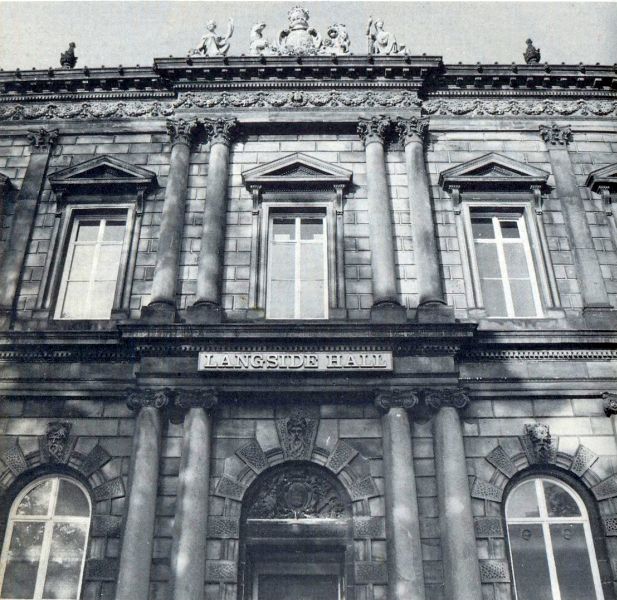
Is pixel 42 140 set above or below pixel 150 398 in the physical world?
above

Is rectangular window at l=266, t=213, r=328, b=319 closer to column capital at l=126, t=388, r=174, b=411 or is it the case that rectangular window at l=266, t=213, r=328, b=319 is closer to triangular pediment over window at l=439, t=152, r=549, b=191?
column capital at l=126, t=388, r=174, b=411

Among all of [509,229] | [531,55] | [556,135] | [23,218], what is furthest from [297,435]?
[531,55]

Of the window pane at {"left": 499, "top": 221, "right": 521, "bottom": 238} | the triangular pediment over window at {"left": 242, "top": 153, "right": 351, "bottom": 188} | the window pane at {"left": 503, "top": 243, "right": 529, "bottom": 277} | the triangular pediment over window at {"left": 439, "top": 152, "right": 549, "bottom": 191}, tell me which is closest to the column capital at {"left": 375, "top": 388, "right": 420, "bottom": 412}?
the window pane at {"left": 503, "top": 243, "right": 529, "bottom": 277}

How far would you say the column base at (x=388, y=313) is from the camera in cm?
1223

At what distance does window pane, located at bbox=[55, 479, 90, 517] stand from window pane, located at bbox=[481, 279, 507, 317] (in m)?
8.36

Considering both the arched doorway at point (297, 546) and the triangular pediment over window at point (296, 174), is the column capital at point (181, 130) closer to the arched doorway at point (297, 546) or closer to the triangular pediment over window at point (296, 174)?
the triangular pediment over window at point (296, 174)

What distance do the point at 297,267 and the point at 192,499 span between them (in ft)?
16.7

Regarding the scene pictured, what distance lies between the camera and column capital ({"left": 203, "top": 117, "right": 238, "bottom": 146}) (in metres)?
14.5

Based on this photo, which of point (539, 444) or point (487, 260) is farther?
point (487, 260)

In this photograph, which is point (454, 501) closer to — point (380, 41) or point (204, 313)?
point (204, 313)

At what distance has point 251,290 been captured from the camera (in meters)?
12.9

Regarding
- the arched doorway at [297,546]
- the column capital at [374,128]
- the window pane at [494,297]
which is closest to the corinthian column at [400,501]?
the arched doorway at [297,546]

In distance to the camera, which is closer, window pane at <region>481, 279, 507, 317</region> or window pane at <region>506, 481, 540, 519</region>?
window pane at <region>506, 481, 540, 519</region>

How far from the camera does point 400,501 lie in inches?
420
